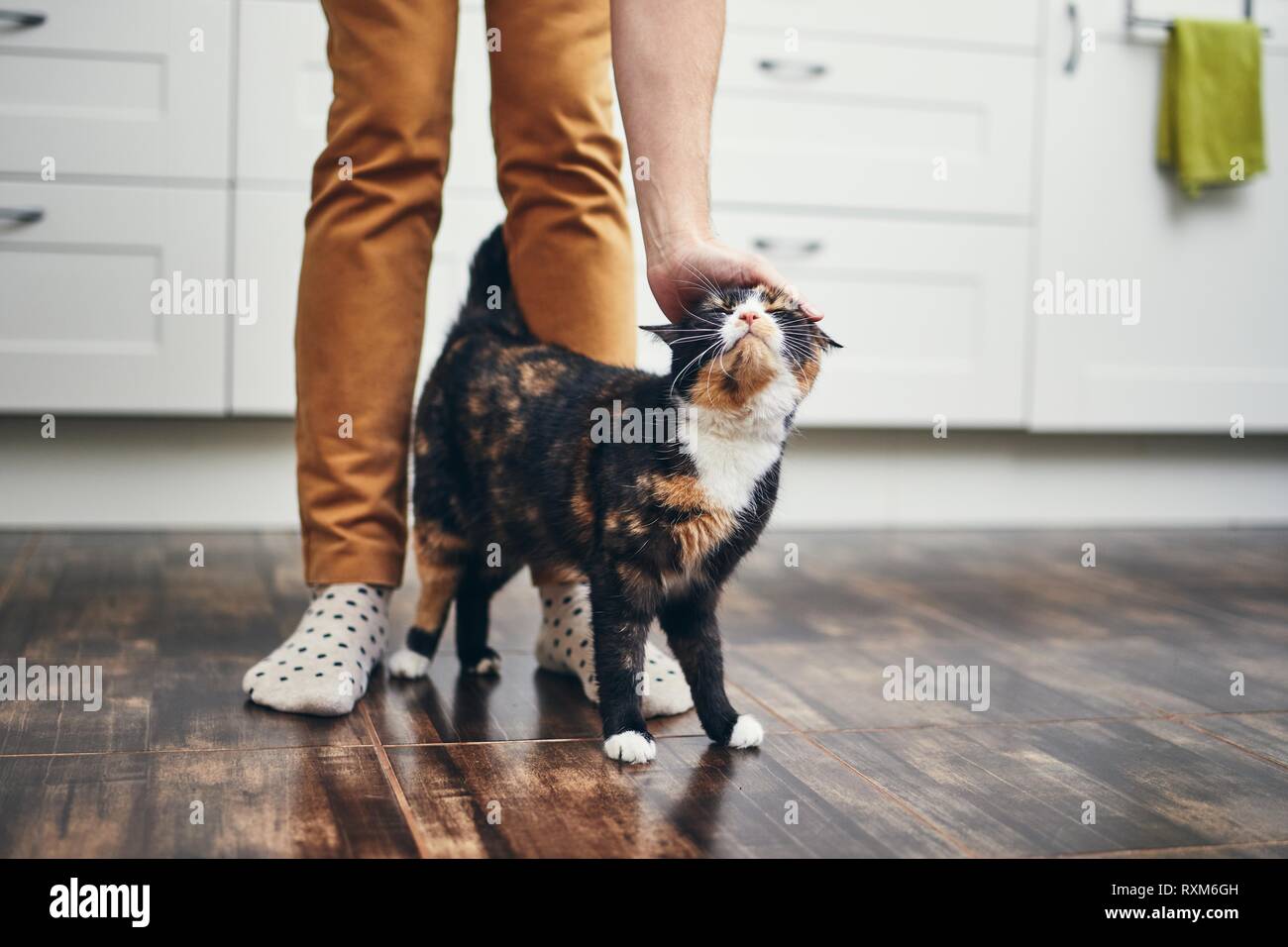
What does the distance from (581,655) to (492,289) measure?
403 mm

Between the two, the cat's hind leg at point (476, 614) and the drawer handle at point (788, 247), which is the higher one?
the drawer handle at point (788, 247)

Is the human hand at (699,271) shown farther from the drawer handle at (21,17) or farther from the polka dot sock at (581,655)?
the drawer handle at (21,17)

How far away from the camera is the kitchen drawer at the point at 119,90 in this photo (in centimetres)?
214

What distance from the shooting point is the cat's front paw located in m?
1.43

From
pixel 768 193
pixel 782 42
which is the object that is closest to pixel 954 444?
pixel 768 193

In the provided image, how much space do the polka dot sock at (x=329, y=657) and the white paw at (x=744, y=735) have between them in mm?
360

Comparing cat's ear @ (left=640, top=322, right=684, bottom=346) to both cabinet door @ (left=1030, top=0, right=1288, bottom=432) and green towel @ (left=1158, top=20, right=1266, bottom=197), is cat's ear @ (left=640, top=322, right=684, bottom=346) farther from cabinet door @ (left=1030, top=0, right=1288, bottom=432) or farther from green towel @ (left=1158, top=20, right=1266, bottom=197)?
green towel @ (left=1158, top=20, right=1266, bottom=197)

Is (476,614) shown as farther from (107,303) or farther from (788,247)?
(788,247)

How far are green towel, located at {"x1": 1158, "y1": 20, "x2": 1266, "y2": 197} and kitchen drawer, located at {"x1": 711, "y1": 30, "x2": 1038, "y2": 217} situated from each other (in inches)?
10.8

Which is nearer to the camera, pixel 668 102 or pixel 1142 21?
pixel 668 102

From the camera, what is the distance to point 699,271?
45.5 inches

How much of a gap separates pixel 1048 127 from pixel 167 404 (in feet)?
5.49

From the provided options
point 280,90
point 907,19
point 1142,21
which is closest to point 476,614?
point 280,90

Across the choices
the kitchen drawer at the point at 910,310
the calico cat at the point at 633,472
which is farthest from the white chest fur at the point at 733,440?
the kitchen drawer at the point at 910,310
